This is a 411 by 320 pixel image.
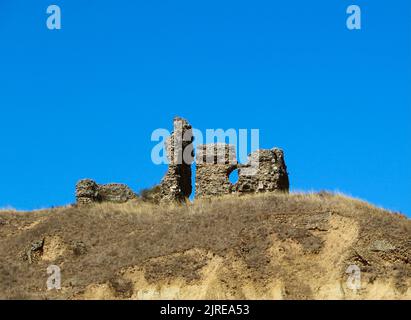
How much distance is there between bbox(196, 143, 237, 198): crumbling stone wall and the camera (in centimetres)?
4766

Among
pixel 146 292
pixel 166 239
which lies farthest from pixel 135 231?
pixel 146 292

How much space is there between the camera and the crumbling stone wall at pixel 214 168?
47656mm

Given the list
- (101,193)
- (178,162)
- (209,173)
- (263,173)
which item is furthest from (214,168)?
(101,193)

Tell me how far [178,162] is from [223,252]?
11.1 m

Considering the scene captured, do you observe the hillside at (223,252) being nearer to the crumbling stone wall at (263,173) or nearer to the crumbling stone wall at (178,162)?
the crumbling stone wall at (263,173)

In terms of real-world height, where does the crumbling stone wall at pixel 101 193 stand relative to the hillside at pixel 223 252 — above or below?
above

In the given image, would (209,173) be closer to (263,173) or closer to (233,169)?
(233,169)

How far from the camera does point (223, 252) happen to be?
38.0 meters

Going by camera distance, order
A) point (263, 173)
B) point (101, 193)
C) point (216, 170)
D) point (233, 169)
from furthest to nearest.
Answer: point (101, 193) → point (233, 169) → point (216, 170) → point (263, 173)

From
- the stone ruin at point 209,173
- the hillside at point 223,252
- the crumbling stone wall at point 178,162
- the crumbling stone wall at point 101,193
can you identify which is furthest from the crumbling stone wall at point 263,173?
the crumbling stone wall at point 101,193

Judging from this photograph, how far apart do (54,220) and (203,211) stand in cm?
837

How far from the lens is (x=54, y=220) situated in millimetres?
45031

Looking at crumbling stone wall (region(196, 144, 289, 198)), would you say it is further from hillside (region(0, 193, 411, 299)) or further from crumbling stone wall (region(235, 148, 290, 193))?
hillside (region(0, 193, 411, 299))
